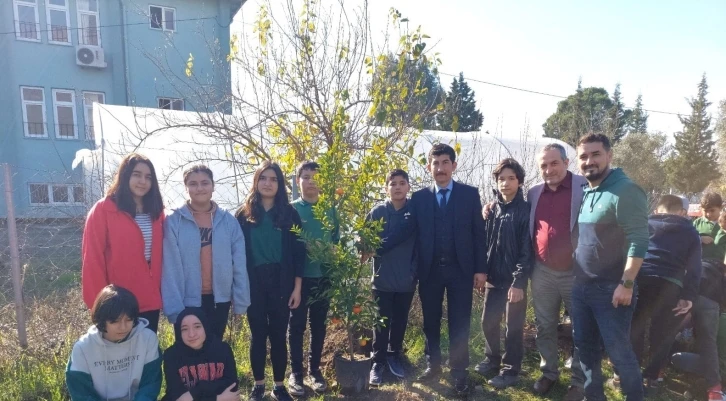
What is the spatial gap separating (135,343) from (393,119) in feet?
10.5

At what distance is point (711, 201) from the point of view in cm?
451

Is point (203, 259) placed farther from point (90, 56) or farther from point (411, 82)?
point (90, 56)

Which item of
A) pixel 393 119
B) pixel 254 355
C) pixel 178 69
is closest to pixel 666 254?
pixel 393 119

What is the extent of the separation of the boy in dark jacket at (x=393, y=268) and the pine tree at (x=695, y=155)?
1239 inches

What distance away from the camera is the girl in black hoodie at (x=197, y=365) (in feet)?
9.66

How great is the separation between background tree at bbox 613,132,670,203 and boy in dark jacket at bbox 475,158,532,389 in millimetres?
15738

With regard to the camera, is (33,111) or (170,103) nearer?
(170,103)

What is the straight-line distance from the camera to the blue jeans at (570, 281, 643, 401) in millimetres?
2969

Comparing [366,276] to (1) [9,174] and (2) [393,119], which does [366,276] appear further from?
(1) [9,174]

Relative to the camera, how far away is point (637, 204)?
114 inches

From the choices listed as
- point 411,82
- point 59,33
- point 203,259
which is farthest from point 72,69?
point 203,259

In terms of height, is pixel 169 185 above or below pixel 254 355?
above

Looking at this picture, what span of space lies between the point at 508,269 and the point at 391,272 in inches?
36.5

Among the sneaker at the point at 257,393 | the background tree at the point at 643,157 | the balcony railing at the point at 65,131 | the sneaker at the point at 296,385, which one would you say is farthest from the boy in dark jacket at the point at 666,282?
the balcony railing at the point at 65,131
